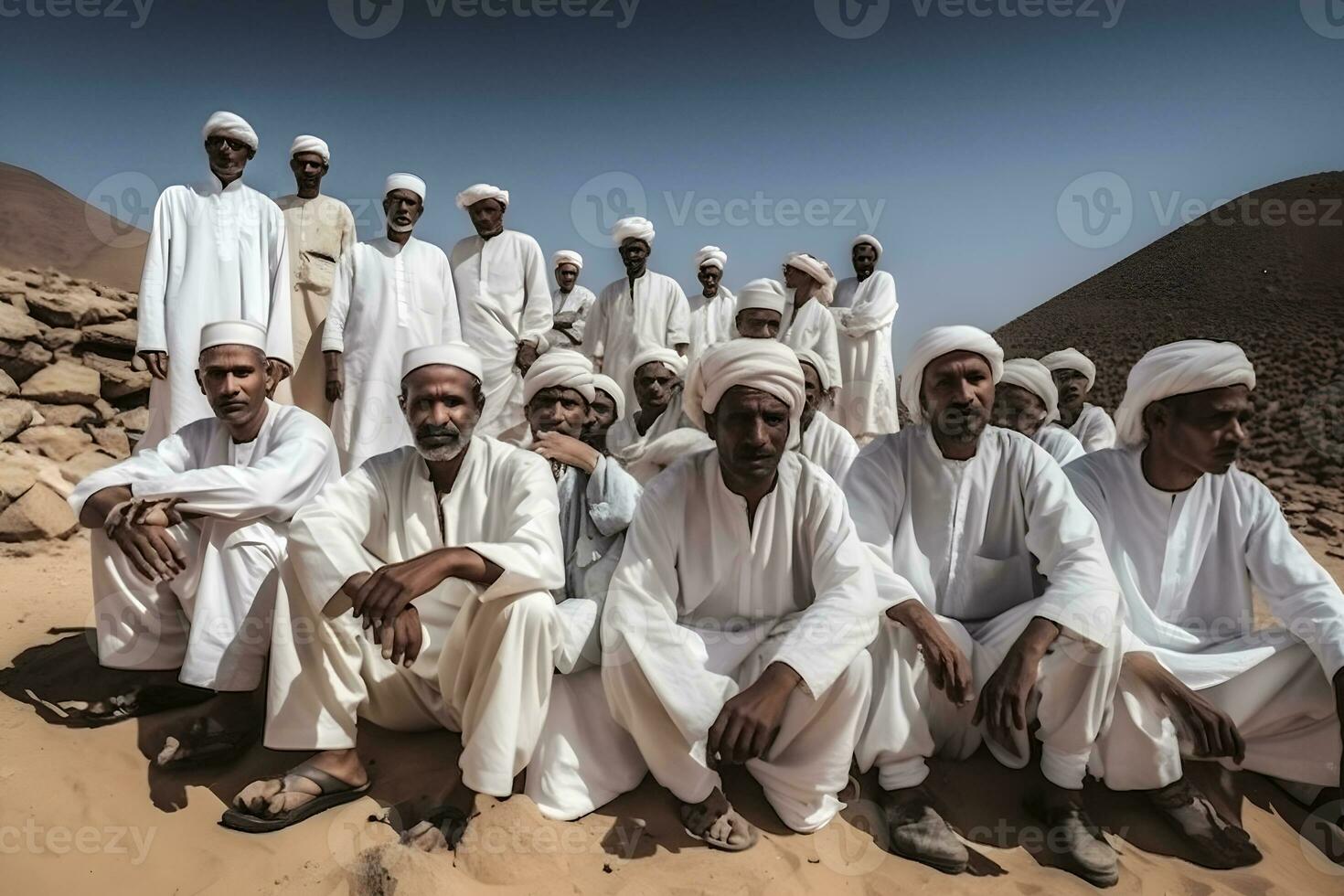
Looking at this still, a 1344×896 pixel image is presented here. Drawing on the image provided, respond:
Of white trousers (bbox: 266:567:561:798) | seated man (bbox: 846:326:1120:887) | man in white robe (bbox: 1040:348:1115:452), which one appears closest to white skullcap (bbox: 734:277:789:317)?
man in white robe (bbox: 1040:348:1115:452)

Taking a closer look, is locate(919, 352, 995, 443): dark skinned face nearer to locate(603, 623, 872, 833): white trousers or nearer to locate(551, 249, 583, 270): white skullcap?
locate(603, 623, 872, 833): white trousers

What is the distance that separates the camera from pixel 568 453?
3.44 meters

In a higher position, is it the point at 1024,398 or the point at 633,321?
the point at 633,321

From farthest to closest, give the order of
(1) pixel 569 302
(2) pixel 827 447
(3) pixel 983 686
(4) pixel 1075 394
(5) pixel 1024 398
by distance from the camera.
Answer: (1) pixel 569 302
(4) pixel 1075 394
(5) pixel 1024 398
(2) pixel 827 447
(3) pixel 983 686

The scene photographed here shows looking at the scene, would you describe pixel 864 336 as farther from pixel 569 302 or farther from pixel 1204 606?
pixel 1204 606

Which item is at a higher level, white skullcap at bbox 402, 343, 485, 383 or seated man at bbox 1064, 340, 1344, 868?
white skullcap at bbox 402, 343, 485, 383

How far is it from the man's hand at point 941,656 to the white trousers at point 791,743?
0.69 ft

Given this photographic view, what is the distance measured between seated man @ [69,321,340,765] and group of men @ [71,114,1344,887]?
0.01m

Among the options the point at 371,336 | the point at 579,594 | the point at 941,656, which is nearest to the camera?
the point at 941,656

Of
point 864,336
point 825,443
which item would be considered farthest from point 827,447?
point 864,336

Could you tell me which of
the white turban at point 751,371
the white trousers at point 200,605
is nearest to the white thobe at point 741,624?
the white turban at point 751,371

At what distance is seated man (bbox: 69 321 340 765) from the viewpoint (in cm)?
302

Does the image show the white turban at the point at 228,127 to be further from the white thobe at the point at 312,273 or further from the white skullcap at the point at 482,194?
the white skullcap at the point at 482,194

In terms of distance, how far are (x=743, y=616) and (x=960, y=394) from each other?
1242 millimetres
